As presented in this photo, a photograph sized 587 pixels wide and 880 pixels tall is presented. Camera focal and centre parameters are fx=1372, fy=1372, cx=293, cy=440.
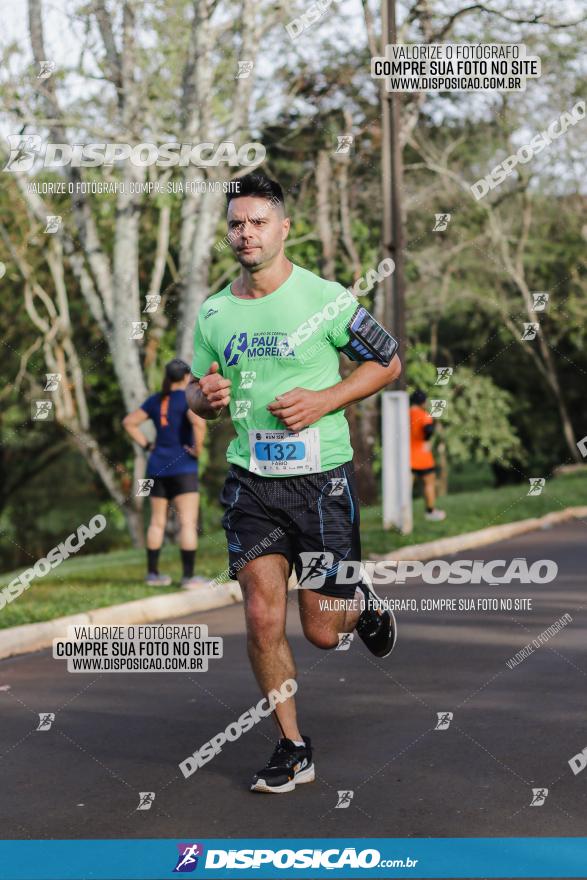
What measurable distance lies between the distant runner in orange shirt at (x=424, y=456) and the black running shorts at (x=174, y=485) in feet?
22.9

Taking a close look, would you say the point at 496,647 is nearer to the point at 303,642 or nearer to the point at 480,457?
the point at 303,642

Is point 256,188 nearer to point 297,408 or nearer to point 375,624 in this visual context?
point 297,408

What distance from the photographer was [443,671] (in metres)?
7.48

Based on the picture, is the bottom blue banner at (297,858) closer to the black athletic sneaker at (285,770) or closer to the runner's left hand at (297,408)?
the black athletic sneaker at (285,770)

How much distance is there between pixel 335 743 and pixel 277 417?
65.9 inches

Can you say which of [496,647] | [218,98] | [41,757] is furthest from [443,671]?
[218,98]

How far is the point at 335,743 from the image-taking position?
5.88m

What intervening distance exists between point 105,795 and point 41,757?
0.81 metres

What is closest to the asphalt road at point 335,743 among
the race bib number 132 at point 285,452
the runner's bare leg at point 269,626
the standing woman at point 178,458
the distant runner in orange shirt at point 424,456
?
the runner's bare leg at point 269,626

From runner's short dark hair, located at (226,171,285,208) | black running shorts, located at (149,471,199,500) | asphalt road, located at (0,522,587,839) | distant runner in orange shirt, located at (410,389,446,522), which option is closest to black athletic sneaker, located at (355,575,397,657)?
asphalt road, located at (0,522,587,839)

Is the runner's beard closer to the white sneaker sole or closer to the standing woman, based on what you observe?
the white sneaker sole

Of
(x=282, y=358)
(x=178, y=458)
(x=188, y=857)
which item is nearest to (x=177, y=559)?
(x=178, y=458)

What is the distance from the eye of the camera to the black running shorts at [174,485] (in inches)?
444

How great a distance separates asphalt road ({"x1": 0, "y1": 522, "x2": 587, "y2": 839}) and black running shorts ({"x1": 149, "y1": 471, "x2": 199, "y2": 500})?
228 cm
